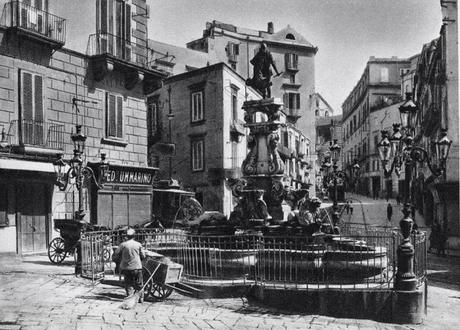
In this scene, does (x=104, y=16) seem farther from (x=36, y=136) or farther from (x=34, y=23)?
(x=36, y=136)

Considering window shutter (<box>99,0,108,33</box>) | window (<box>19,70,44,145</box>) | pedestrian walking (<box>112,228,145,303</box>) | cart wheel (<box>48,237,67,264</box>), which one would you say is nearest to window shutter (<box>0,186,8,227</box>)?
window (<box>19,70,44,145</box>)

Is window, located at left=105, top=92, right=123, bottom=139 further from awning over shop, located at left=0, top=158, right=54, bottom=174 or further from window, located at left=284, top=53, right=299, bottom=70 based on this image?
window, located at left=284, top=53, right=299, bottom=70

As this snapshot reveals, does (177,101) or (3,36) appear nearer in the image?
(3,36)

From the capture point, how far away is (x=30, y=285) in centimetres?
1126

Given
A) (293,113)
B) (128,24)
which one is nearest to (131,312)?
(128,24)

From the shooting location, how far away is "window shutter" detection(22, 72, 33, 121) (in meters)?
17.1

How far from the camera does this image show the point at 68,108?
1900 centimetres

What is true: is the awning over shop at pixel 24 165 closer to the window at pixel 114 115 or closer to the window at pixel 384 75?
the window at pixel 114 115

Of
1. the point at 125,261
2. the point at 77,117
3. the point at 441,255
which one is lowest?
the point at 441,255

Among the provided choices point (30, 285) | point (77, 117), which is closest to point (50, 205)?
point (77, 117)

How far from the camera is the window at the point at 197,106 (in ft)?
103

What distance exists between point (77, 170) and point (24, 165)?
2.80 m

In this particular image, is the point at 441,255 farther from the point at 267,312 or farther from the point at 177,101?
the point at 177,101

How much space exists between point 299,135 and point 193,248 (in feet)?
130
